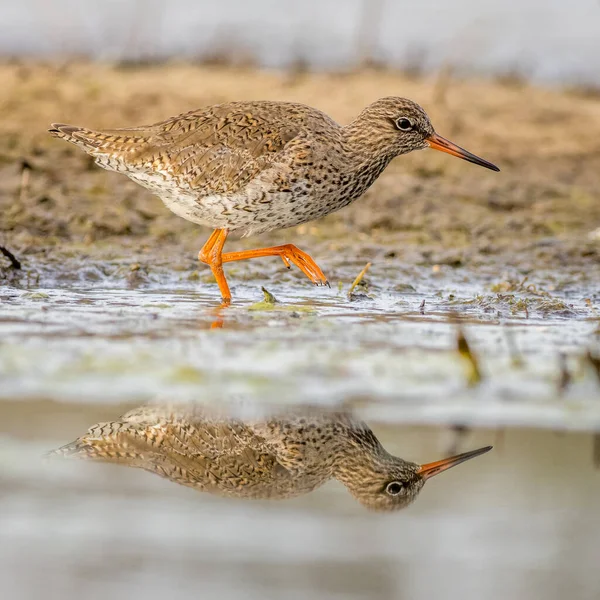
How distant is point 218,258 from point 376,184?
11.3ft

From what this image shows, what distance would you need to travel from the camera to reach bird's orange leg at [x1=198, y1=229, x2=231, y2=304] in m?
7.43

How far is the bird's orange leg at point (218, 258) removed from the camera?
743 centimetres

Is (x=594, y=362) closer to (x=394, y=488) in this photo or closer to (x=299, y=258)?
(x=394, y=488)

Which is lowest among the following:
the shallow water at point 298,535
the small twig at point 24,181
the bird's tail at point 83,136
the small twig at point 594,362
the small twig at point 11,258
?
the small twig at point 24,181

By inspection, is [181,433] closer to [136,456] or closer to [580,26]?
[136,456]

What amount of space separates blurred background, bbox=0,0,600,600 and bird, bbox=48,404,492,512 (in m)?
0.09

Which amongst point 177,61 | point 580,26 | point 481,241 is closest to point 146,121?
point 177,61

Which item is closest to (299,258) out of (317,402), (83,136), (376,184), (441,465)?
(83,136)

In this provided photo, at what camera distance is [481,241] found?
Answer: 9.75 m

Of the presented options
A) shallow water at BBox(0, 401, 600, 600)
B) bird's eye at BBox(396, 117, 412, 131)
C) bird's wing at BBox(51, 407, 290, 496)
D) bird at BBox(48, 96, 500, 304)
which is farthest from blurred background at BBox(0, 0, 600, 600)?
bird's eye at BBox(396, 117, 412, 131)

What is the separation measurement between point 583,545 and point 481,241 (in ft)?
20.9

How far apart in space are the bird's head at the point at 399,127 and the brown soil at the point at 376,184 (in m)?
1.28

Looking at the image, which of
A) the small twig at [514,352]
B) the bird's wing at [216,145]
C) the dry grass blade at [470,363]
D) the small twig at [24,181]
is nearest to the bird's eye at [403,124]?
the bird's wing at [216,145]

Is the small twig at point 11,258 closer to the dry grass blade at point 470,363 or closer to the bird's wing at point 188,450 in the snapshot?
the bird's wing at point 188,450
